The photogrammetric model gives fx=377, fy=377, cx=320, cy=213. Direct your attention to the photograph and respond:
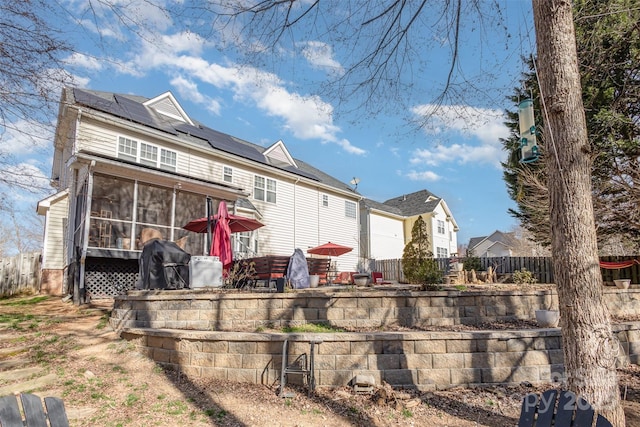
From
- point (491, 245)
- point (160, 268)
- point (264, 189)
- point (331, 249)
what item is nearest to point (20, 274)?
point (160, 268)

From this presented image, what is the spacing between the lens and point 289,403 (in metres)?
4.63

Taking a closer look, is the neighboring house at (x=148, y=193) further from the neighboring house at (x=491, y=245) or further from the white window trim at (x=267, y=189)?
the neighboring house at (x=491, y=245)

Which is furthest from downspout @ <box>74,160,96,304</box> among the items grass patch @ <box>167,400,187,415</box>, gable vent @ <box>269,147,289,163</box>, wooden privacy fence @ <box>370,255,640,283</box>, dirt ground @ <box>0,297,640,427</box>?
gable vent @ <box>269,147,289,163</box>

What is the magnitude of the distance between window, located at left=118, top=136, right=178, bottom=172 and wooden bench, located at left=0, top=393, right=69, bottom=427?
443 inches

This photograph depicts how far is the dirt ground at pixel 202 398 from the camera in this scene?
13.8 feet

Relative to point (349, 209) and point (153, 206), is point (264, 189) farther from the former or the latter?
point (349, 209)

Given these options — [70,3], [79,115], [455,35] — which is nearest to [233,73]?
[70,3]

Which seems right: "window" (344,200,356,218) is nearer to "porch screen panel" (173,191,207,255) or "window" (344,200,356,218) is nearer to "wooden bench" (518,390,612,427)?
"porch screen panel" (173,191,207,255)

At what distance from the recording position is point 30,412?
2.34m

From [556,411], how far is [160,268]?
7439 mm

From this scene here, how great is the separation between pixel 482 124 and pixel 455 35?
4.40 feet

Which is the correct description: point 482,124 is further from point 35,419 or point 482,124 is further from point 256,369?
point 35,419

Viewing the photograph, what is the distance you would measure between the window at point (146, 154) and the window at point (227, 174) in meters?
2.13

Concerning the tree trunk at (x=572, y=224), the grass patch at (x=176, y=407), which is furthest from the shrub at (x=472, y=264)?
the grass patch at (x=176, y=407)
